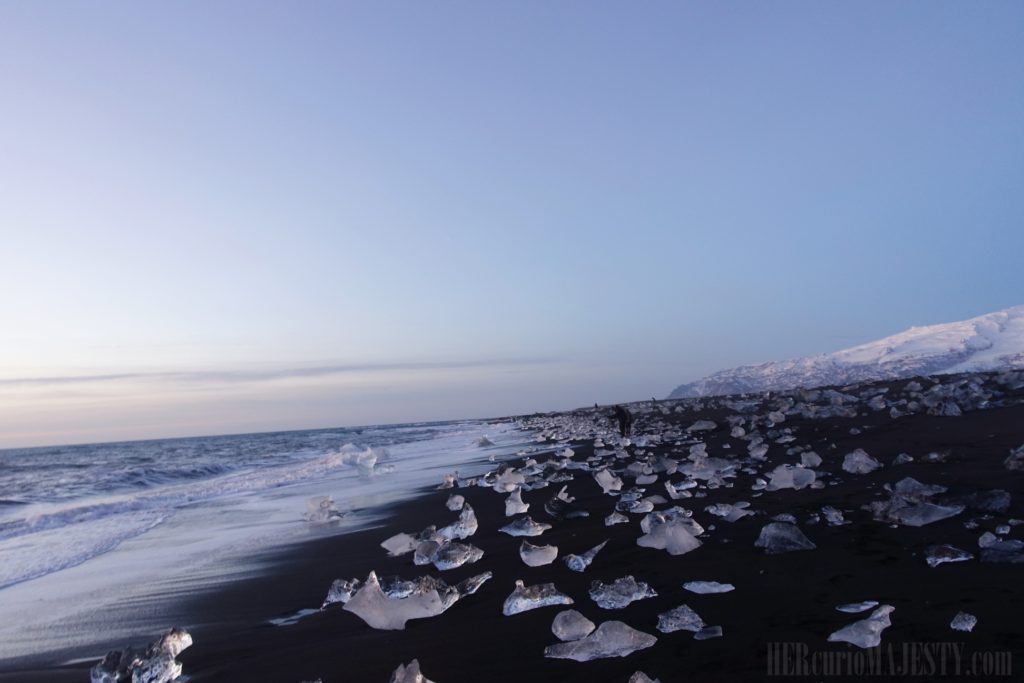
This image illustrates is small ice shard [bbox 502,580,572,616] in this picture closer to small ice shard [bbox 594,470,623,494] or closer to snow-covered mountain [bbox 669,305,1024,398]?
small ice shard [bbox 594,470,623,494]

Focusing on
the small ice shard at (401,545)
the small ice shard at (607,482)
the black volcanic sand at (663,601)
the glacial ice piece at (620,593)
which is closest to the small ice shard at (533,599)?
the black volcanic sand at (663,601)

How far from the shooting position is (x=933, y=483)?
18.7 feet

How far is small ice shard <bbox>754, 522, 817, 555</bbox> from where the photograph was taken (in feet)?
13.3

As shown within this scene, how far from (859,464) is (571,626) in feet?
18.2

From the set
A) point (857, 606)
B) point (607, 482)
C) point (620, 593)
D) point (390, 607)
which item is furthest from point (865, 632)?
point (607, 482)

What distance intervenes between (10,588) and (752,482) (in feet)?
28.1

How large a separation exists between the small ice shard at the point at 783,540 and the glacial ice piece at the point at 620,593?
1.15 meters

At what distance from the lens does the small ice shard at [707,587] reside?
3.45m

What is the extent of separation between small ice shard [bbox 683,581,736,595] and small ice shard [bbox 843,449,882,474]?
4397 mm

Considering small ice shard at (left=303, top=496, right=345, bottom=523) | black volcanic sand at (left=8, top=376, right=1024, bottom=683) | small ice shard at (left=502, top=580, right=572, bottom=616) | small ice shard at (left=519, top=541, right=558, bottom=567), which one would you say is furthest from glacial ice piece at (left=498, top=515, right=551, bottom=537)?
small ice shard at (left=303, top=496, right=345, bottom=523)

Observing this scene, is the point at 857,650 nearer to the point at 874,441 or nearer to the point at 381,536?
the point at 381,536

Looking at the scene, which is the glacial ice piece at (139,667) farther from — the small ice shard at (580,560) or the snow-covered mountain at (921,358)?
the snow-covered mountain at (921,358)

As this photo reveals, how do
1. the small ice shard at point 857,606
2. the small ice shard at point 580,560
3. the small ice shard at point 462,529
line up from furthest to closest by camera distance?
the small ice shard at point 462,529, the small ice shard at point 580,560, the small ice shard at point 857,606

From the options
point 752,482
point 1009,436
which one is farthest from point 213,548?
point 1009,436
